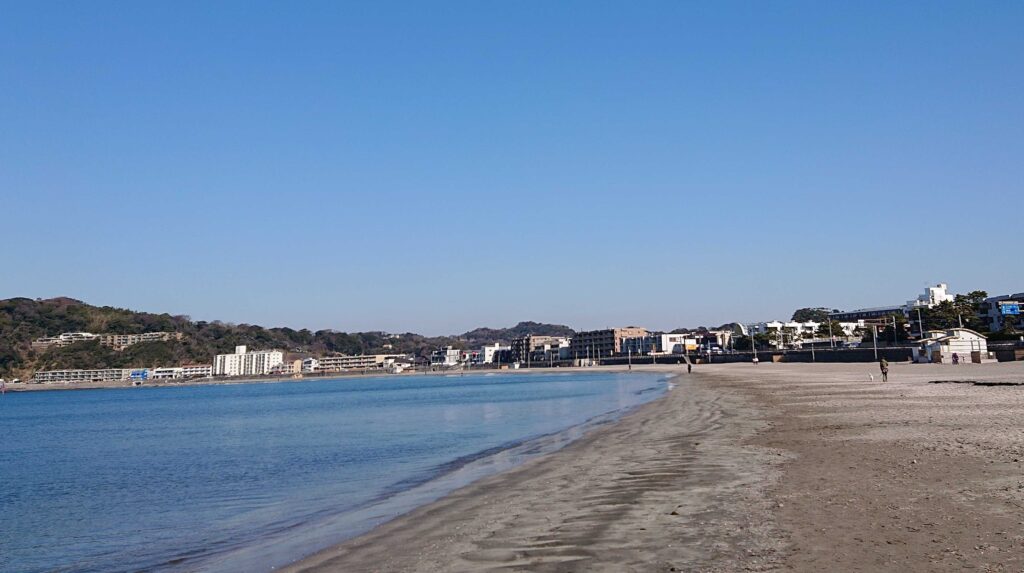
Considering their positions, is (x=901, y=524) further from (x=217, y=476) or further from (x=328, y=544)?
(x=217, y=476)

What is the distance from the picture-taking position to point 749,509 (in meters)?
9.63

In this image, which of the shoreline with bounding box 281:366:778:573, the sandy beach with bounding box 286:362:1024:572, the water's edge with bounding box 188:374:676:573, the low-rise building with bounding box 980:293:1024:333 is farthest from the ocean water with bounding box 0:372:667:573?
the low-rise building with bounding box 980:293:1024:333

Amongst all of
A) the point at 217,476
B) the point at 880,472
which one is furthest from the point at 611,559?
the point at 217,476

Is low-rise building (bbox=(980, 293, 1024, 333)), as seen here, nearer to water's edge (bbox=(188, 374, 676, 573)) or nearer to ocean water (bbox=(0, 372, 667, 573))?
ocean water (bbox=(0, 372, 667, 573))

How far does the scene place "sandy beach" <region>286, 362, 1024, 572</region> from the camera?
23.7ft

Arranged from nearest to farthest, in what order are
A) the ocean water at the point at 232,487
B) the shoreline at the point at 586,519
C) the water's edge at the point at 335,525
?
the shoreline at the point at 586,519 < the water's edge at the point at 335,525 < the ocean water at the point at 232,487

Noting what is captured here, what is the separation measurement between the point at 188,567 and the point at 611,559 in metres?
6.87

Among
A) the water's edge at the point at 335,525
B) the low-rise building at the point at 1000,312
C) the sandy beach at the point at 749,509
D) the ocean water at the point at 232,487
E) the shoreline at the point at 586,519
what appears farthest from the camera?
the low-rise building at the point at 1000,312

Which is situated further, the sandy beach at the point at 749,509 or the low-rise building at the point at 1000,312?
the low-rise building at the point at 1000,312

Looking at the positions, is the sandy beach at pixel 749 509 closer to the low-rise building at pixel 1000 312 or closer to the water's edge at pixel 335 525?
the water's edge at pixel 335 525

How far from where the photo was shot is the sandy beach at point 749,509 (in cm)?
723

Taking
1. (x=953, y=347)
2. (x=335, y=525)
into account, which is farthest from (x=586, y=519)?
(x=953, y=347)

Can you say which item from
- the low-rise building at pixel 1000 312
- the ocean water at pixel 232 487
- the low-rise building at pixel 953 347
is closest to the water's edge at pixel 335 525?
the ocean water at pixel 232 487

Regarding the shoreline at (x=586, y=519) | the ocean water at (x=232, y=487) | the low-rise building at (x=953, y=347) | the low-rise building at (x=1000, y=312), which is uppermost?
the low-rise building at (x=1000, y=312)
